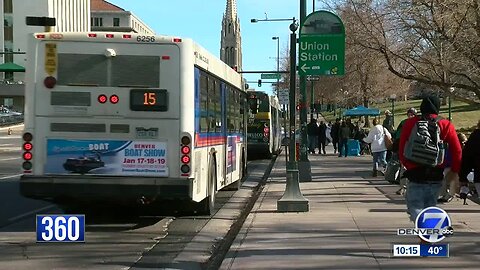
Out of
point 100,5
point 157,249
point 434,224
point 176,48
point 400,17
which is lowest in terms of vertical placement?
point 157,249

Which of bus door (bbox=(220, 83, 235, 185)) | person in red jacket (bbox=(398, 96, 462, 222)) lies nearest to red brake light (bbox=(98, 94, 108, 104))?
bus door (bbox=(220, 83, 235, 185))

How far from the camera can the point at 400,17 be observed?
69.8ft

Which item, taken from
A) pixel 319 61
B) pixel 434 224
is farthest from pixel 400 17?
pixel 434 224

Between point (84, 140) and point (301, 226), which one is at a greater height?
point (84, 140)

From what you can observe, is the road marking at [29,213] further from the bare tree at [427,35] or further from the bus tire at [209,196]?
the bare tree at [427,35]

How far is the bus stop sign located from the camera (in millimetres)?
14977

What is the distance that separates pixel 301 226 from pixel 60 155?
4066mm

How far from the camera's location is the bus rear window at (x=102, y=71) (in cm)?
1074

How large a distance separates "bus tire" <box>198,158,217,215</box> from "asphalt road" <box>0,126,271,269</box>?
0.15 m

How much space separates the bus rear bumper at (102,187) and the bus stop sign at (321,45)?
5.72 metres

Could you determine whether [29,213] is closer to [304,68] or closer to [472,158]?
[304,68]

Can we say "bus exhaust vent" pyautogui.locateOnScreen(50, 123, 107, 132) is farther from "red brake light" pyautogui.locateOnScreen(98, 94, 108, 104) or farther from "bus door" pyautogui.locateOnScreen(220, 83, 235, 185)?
"bus door" pyautogui.locateOnScreen(220, 83, 235, 185)

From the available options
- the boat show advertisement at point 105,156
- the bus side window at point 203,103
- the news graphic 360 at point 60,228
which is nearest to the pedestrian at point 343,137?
the bus side window at point 203,103

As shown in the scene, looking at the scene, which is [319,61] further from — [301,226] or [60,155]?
[60,155]
